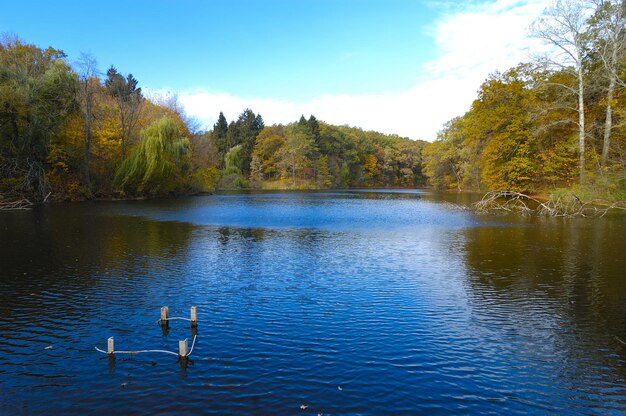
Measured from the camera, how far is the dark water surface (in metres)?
7.17

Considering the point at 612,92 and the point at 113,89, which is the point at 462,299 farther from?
the point at 113,89

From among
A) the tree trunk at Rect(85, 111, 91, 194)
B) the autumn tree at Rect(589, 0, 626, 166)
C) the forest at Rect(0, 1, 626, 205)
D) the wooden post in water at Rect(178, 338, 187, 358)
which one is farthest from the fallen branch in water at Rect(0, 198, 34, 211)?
the autumn tree at Rect(589, 0, 626, 166)

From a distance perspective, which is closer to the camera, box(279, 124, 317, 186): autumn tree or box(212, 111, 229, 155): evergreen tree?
box(279, 124, 317, 186): autumn tree

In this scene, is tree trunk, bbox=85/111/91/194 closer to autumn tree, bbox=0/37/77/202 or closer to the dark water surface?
autumn tree, bbox=0/37/77/202

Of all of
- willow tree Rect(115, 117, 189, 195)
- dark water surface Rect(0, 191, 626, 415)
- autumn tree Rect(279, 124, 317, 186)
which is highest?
autumn tree Rect(279, 124, 317, 186)

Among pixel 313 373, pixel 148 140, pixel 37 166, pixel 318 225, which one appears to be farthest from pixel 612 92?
pixel 37 166

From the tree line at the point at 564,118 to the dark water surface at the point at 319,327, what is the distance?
20578mm

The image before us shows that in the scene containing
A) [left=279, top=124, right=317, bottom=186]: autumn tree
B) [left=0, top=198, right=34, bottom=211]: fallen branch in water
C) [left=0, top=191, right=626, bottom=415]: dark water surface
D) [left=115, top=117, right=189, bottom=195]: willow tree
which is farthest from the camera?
[left=279, top=124, right=317, bottom=186]: autumn tree

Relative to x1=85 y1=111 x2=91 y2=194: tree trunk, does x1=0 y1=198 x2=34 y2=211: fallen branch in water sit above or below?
below

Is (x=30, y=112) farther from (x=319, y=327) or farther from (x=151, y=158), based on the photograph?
(x=319, y=327)

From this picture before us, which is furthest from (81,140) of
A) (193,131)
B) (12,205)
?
(193,131)

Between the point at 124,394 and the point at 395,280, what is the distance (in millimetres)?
9490

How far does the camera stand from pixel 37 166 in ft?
154

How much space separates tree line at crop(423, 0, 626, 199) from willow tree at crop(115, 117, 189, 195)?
4007cm
